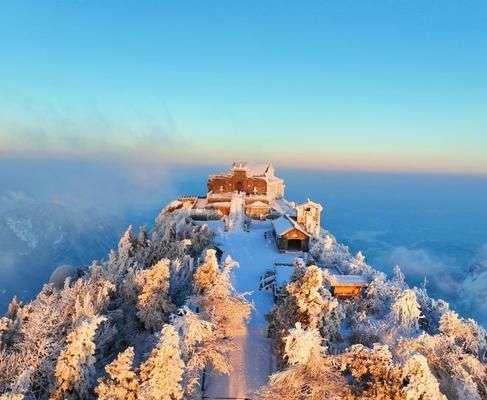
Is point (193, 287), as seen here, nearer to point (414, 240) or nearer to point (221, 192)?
point (221, 192)

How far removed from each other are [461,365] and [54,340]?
17.5 metres

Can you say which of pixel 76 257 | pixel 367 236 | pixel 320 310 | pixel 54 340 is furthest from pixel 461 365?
pixel 367 236

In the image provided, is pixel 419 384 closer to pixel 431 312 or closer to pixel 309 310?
pixel 309 310

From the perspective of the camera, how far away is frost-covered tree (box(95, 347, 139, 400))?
11.2m

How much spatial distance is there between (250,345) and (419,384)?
26.4ft

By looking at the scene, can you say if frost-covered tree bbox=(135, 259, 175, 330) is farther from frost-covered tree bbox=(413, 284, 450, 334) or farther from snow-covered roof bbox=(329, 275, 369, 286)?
frost-covered tree bbox=(413, 284, 450, 334)

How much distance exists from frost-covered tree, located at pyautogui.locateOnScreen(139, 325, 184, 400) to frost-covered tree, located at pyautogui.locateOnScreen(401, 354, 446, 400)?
6779 mm

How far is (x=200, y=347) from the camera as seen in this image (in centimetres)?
1417

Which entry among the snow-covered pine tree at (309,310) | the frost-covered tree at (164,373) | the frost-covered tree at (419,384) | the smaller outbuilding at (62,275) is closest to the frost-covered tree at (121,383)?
the frost-covered tree at (164,373)

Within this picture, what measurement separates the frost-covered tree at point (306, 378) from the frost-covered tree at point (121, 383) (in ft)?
14.0

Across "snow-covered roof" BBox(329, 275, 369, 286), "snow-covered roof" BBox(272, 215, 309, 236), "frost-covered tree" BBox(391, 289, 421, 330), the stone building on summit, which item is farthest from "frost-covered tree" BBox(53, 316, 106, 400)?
the stone building on summit

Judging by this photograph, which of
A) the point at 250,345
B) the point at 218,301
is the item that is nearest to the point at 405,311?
the point at 250,345

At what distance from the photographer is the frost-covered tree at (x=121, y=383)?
442 inches

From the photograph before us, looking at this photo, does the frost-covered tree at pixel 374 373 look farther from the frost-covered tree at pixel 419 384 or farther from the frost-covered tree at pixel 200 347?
the frost-covered tree at pixel 200 347
